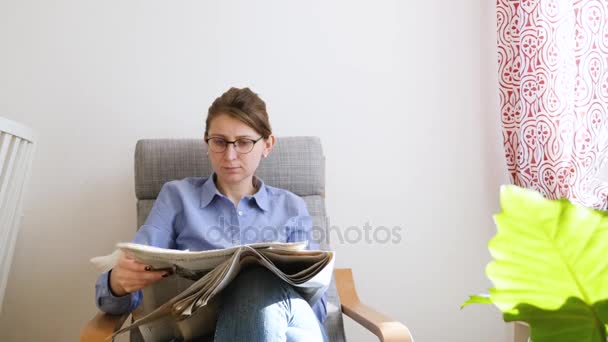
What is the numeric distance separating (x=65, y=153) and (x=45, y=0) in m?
0.51

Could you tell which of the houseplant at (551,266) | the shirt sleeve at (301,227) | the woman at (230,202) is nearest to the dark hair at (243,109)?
the woman at (230,202)

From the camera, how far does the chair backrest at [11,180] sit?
1.75 metres

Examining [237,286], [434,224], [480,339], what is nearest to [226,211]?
[237,286]

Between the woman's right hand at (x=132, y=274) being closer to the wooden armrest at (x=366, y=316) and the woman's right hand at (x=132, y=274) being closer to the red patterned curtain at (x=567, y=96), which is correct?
the wooden armrest at (x=366, y=316)

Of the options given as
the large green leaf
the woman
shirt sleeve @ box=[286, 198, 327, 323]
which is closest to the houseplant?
the large green leaf

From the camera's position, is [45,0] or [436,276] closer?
[45,0]

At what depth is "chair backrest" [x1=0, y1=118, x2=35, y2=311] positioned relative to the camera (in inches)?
68.8

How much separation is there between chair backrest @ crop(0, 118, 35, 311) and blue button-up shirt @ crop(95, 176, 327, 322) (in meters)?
0.45

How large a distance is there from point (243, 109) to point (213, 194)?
26 cm

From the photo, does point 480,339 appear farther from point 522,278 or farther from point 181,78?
point 522,278

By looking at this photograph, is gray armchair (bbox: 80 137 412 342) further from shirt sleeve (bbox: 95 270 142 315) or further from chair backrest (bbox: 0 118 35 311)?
chair backrest (bbox: 0 118 35 311)

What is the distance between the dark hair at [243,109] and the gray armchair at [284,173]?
162 millimetres

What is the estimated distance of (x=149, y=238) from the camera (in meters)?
1.66

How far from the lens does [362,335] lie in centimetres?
217
